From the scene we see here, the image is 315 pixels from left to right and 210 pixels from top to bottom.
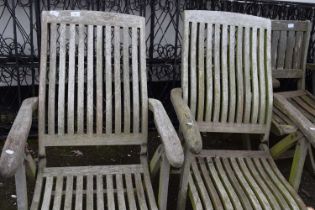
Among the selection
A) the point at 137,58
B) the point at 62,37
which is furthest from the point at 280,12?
the point at 62,37

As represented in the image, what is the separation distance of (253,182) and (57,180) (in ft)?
3.67

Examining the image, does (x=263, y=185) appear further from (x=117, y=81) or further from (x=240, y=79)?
(x=117, y=81)

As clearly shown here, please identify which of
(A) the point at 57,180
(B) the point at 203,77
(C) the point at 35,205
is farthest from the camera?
(B) the point at 203,77

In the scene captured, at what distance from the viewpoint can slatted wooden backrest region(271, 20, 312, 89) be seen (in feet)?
11.1

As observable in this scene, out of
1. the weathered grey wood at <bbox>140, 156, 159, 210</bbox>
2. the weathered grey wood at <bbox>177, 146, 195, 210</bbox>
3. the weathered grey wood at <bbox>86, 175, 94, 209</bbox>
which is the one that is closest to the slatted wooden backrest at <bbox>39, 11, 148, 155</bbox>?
the weathered grey wood at <bbox>140, 156, 159, 210</bbox>

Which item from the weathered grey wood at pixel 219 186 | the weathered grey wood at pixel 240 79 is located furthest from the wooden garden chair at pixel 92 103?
the weathered grey wood at pixel 240 79

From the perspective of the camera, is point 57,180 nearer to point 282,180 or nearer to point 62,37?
point 62,37

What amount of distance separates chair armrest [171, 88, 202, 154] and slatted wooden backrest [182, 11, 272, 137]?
0.31ft

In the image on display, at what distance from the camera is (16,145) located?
70.4 inches

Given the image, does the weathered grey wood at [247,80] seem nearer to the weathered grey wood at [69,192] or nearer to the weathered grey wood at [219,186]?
the weathered grey wood at [219,186]

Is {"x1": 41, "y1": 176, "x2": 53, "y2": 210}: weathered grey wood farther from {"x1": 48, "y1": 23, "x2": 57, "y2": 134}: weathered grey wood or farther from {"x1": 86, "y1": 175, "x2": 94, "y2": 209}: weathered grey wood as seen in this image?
{"x1": 48, "y1": 23, "x2": 57, "y2": 134}: weathered grey wood

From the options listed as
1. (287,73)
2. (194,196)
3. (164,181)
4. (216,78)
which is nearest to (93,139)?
(164,181)

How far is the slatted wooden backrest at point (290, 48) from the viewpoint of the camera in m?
3.37

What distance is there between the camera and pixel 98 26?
2.39 meters
